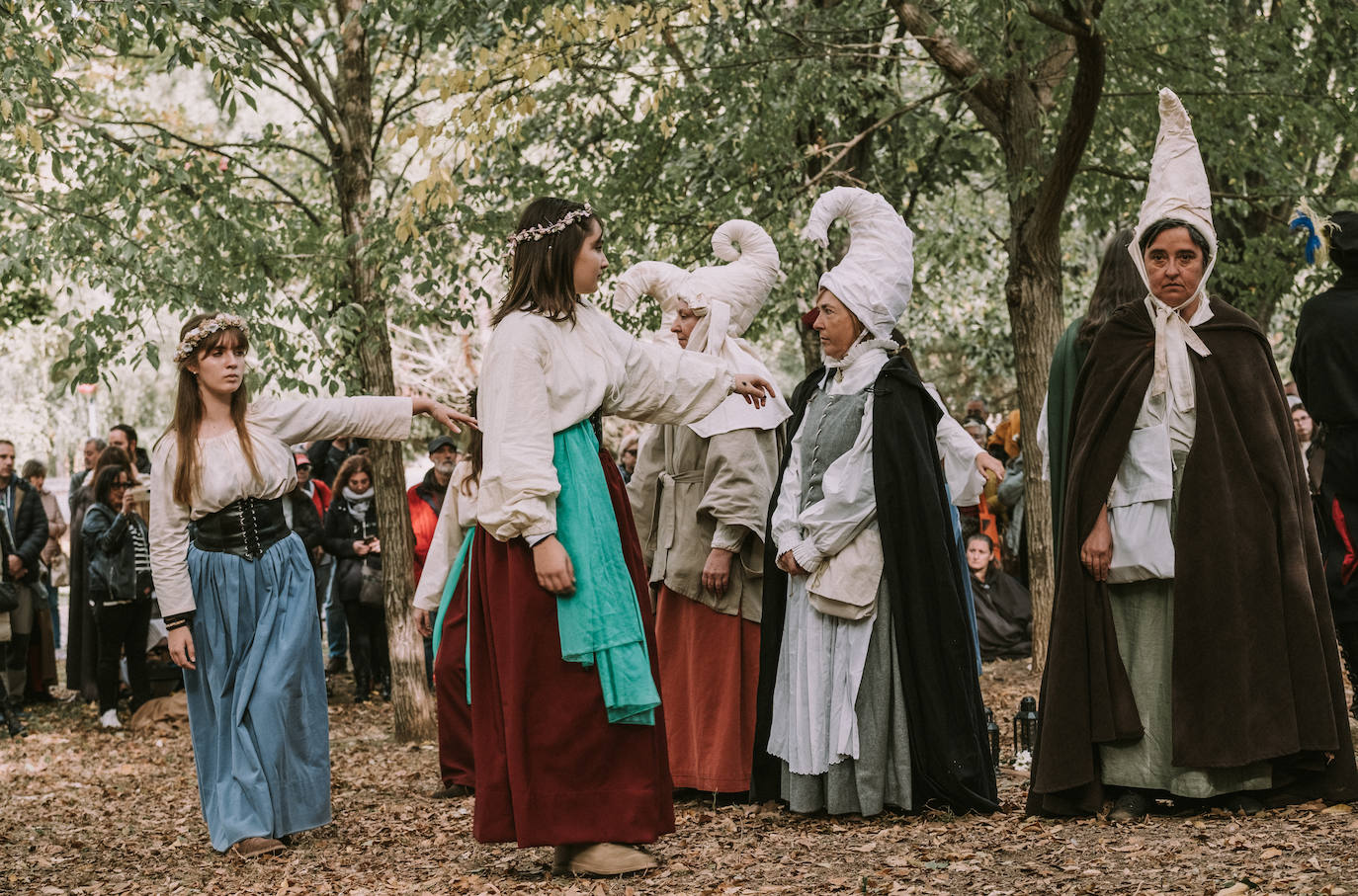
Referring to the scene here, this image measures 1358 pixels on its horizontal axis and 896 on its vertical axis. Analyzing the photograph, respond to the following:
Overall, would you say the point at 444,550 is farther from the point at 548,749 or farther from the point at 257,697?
the point at 548,749

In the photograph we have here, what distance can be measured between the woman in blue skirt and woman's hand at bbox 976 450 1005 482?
2021 millimetres

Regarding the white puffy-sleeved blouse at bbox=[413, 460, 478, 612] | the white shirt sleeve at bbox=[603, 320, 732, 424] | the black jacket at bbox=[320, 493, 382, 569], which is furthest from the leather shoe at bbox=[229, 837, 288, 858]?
the black jacket at bbox=[320, 493, 382, 569]

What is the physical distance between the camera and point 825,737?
213 inches

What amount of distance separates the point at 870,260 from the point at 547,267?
4.92 ft

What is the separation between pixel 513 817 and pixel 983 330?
14.2 metres

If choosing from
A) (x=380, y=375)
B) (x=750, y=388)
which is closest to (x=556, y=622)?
(x=750, y=388)

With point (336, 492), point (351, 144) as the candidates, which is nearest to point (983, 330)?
point (336, 492)

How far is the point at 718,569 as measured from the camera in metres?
5.96

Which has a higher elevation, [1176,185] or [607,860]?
[1176,185]

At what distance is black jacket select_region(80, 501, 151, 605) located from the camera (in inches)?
400

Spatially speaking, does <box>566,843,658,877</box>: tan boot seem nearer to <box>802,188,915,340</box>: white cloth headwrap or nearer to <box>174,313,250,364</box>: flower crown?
<box>802,188,915,340</box>: white cloth headwrap

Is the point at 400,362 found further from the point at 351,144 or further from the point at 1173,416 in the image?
the point at 1173,416

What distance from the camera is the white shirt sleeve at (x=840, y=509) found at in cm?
544

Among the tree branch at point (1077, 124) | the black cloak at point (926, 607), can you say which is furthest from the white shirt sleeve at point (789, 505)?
the tree branch at point (1077, 124)
